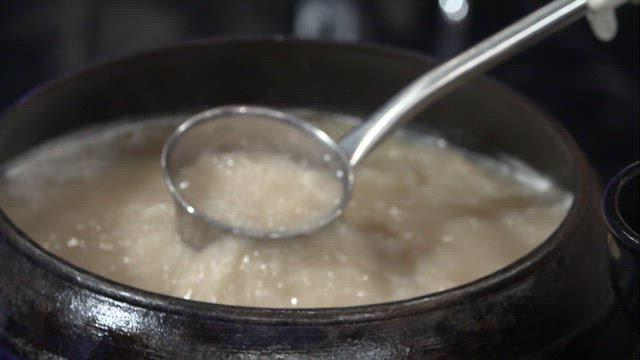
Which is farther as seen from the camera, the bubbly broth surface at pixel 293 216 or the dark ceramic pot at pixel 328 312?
the bubbly broth surface at pixel 293 216

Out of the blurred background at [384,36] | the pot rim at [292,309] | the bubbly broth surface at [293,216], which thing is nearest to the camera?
the pot rim at [292,309]

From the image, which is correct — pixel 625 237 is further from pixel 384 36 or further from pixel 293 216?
pixel 384 36

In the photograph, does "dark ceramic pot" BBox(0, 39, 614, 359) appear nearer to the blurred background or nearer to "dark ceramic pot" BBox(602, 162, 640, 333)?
"dark ceramic pot" BBox(602, 162, 640, 333)

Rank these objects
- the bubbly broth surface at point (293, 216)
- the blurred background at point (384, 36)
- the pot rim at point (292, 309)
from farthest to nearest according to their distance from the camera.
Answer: the blurred background at point (384, 36) → the bubbly broth surface at point (293, 216) → the pot rim at point (292, 309)

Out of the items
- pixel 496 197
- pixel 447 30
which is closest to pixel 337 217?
pixel 496 197

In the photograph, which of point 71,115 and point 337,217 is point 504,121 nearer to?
point 337,217

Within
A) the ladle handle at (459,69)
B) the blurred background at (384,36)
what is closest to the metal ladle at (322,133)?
the ladle handle at (459,69)

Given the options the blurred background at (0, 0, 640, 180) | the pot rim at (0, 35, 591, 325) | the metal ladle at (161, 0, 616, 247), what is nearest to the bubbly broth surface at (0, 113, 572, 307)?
the metal ladle at (161, 0, 616, 247)

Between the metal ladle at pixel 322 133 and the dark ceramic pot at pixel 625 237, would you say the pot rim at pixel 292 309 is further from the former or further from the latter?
the metal ladle at pixel 322 133
